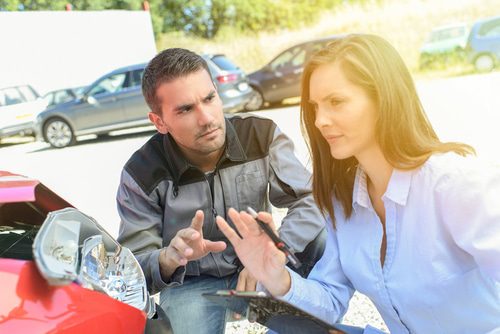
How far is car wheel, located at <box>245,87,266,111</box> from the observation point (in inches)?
480

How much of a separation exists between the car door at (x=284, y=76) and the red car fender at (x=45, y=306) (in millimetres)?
11084

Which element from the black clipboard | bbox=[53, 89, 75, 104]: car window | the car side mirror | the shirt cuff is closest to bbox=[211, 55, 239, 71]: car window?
the car side mirror

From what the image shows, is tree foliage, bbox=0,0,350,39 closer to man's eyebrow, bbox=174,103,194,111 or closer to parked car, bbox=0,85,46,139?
parked car, bbox=0,85,46,139

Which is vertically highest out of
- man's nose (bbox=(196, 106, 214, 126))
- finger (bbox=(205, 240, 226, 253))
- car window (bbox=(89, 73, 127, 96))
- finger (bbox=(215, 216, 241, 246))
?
man's nose (bbox=(196, 106, 214, 126))

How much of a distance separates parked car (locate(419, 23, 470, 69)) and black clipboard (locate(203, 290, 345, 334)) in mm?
14428

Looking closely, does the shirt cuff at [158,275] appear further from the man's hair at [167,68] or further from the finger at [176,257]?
the man's hair at [167,68]

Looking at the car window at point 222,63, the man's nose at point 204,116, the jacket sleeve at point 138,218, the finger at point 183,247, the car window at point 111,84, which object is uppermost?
the man's nose at point 204,116

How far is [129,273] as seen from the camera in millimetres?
1393

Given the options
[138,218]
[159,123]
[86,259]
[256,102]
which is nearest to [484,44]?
[256,102]

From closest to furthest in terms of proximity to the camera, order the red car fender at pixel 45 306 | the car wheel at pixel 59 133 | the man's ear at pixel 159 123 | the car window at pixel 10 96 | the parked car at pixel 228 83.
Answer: the red car fender at pixel 45 306 < the man's ear at pixel 159 123 < the parked car at pixel 228 83 < the car wheel at pixel 59 133 < the car window at pixel 10 96

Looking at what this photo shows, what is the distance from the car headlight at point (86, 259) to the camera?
1.07 meters

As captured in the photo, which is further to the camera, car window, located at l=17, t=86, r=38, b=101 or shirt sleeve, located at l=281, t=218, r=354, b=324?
car window, located at l=17, t=86, r=38, b=101

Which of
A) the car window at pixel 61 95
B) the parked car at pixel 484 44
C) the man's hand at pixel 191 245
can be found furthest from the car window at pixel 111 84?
the man's hand at pixel 191 245

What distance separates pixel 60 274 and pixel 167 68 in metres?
1.18
